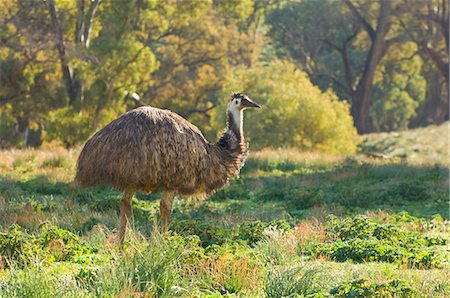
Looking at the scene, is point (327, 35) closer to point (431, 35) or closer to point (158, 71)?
point (431, 35)

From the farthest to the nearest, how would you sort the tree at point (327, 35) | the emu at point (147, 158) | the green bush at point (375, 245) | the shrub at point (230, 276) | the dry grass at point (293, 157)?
the tree at point (327, 35), the dry grass at point (293, 157), the green bush at point (375, 245), the emu at point (147, 158), the shrub at point (230, 276)

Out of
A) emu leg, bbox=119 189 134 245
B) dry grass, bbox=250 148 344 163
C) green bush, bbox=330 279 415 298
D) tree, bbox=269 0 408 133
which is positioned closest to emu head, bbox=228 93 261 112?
emu leg, bbox=119 189 134 245

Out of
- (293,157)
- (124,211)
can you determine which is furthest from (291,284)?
(293,157)

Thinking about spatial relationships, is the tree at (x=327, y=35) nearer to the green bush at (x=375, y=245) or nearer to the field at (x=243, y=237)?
the field at (x=243, y=237)

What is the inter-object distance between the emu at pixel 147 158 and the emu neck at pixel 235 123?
0.94 metres

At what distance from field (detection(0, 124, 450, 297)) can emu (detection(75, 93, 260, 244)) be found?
64 centimetres

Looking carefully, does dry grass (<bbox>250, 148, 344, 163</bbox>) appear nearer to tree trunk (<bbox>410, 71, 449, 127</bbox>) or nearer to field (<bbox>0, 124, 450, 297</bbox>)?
field (<bbox>0, 124, 450, 297</bbox>)

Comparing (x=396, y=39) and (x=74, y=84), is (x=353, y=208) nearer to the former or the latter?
(x=74, y=84)

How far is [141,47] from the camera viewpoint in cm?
3366

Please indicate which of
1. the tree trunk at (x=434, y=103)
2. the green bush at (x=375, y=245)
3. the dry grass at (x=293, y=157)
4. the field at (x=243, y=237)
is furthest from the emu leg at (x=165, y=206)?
the tree trunk at (x=434, y=103)

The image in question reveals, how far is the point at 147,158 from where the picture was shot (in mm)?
9727

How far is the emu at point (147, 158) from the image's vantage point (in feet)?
31.7

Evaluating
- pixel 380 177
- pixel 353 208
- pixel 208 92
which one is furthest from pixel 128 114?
pixel 208 92

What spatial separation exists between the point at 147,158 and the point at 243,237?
200 cm
